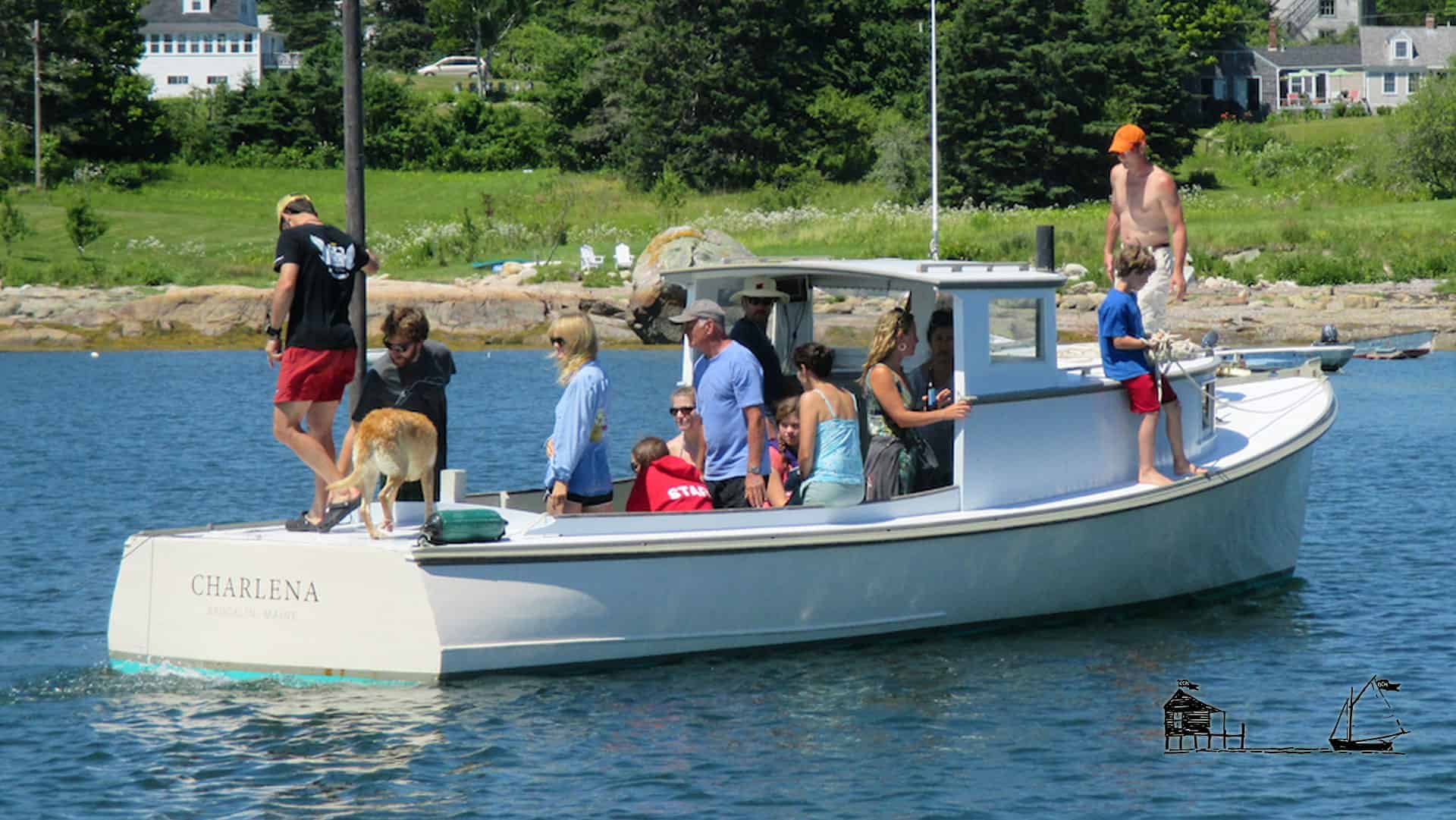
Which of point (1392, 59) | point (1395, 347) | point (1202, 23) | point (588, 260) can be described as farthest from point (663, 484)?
point (1392, 59)

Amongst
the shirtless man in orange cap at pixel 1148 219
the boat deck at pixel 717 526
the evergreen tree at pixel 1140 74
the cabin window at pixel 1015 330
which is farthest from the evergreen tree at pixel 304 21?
the boat deck at pixel 717 526

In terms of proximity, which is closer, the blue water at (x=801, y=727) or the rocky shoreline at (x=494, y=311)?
the blue water at (x=801, y=727)

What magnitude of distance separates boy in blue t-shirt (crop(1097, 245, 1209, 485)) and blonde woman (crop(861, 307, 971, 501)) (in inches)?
51.1

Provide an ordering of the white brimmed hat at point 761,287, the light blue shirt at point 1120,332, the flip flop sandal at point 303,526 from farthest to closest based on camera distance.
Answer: the white brimmed hat at point 761,287 → the light blue shirt at point 1120,332 → the flip flop sandal at point 303,526

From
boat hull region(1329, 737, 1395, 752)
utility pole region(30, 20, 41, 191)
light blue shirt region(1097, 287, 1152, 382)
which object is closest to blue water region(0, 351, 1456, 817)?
boat hull region(1329, 737, 1395, 752)

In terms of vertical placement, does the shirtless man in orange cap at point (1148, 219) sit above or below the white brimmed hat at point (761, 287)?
above

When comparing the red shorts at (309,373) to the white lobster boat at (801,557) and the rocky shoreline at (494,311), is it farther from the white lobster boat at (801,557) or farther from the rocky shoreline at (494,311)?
the rocky shoreline at (494,311)

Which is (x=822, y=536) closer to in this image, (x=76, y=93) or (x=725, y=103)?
(x=725, y=103)

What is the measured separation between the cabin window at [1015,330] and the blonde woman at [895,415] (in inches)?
17.6

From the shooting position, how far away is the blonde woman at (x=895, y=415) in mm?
11047

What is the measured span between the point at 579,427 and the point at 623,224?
45.0 metres

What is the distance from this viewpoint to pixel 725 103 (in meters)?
61.9

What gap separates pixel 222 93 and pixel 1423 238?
143 feet

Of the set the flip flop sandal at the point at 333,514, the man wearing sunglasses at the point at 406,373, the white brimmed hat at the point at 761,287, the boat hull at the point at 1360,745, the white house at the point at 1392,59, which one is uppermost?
the white house at the point at 1392,59
